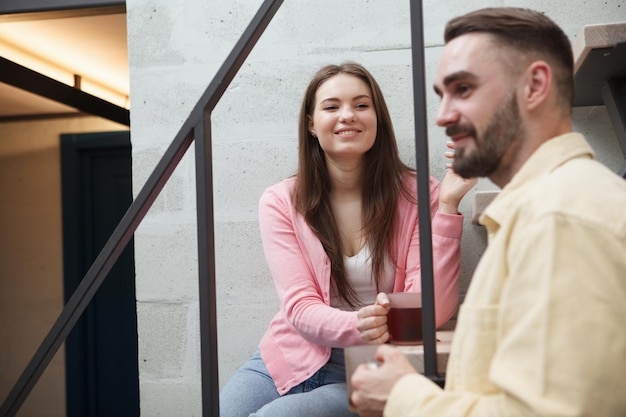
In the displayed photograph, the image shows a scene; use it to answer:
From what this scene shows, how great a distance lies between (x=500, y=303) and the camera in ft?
2.32

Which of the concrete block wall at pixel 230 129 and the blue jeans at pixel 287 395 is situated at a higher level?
the concrete block wall at pixel 230 129

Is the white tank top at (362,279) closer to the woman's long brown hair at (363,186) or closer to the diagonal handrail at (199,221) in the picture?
the woman's long brown hair at (363,186)

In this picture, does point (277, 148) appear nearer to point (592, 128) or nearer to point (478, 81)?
point (592, 128)

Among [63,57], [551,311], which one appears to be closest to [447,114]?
[551,311]

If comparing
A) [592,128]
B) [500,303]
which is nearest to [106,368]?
[592,128]

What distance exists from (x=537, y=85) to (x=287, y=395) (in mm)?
975

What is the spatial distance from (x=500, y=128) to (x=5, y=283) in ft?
12.4

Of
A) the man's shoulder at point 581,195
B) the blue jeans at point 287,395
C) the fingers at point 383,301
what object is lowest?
the blue jeans at point 287,395

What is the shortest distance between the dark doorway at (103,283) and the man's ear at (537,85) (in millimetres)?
3194

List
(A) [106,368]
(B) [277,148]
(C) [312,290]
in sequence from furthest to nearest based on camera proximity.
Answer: (A) [106,368] → (B) [277,148] → (C) [312,290]

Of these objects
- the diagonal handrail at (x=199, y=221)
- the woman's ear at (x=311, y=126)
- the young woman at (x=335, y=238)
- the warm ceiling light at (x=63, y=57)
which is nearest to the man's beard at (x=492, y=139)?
the diagonal handrail at (x=199, y=221)

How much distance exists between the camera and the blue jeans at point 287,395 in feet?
4.84

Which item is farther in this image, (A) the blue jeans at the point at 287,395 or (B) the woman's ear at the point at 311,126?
(B) the woman's ear at the point at 311,126

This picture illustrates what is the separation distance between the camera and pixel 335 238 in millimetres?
1735
